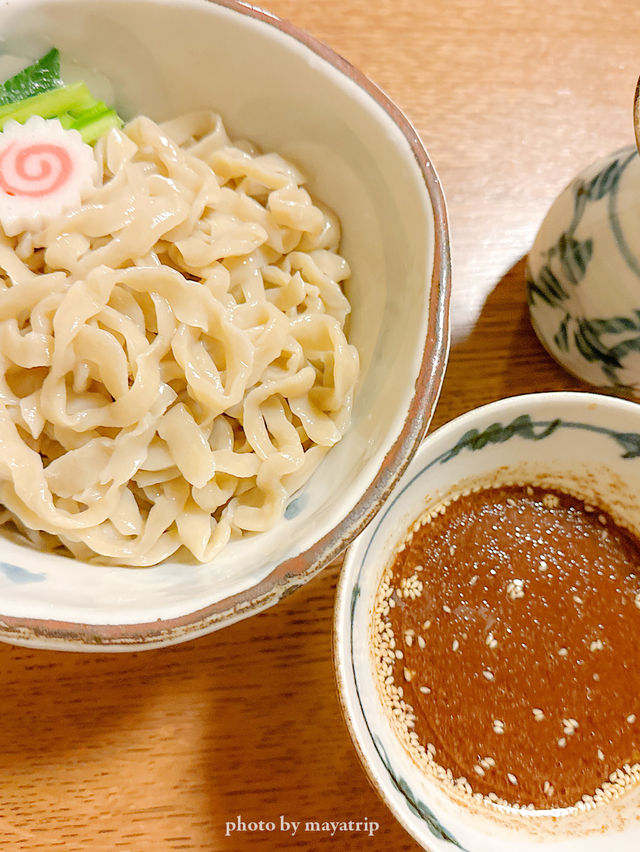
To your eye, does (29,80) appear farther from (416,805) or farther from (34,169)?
(416,805)

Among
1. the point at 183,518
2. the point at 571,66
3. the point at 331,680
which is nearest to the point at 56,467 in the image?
the point at 183,518

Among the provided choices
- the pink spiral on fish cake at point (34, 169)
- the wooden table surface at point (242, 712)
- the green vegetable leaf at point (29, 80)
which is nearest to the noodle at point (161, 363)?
the pink spiral on fish cake at point (34, 169)

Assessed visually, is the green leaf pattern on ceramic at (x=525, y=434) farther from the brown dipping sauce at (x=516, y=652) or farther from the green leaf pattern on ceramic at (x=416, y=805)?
the green leaf pattern on ceramic at (x=416, y=805)

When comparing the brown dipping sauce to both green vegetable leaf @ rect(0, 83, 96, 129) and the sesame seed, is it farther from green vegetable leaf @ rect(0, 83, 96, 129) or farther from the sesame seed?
green vegetable leaf @ rect(0, 83, 96, 129)

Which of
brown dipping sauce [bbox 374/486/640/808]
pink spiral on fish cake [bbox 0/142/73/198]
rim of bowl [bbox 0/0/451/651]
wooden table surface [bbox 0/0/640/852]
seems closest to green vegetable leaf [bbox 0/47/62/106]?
pink spiral on fish cake [bbox 0/142/73/198]

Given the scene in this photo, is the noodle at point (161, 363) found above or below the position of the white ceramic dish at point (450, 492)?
above

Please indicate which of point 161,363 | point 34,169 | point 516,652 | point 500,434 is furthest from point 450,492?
point 34,169

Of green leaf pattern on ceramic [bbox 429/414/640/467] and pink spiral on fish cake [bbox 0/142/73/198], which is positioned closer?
pink spiral on fish cake [bbox 0/142/73/198]

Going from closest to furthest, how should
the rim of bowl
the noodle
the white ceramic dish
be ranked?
the rim of bowl, the noodle, the white ceramic dish
